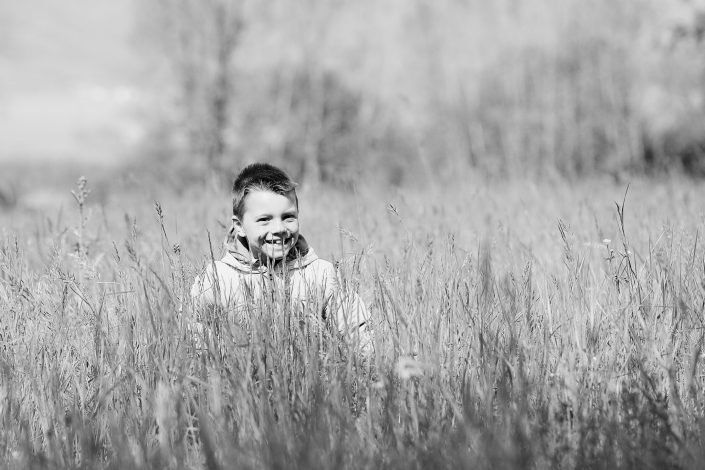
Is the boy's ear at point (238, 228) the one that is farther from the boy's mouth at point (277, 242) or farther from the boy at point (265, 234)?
the boy's mouth at point (277, 242)

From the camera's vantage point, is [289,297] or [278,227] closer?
[289,297]

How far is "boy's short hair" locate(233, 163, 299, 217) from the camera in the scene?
257 centimetres

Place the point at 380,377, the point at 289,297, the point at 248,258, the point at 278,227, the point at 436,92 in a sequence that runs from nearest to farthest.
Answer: the point at 380,377, the point at 289,297, the point at 278,227, the point at 248,258, the point at 436,92

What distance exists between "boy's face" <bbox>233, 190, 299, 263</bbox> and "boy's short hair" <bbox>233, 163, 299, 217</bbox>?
0.02 metres

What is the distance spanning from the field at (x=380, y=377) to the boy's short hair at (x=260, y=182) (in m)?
0.40

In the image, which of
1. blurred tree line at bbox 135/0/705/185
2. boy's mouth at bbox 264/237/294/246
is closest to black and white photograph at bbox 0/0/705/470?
boy's mouth at bbox 264/237/294/246

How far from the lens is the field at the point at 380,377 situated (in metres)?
1.41

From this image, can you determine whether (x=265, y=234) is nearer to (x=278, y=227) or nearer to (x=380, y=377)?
(x=278, y=227)

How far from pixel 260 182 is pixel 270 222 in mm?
186

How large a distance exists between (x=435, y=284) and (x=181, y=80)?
1930 centimetres

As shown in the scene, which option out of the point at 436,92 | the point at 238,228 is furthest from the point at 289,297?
the point at 436,92

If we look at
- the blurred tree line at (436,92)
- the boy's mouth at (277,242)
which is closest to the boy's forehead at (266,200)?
the boy's mouth at (277,242)

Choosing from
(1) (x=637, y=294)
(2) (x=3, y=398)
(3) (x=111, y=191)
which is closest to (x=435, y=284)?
(1) (x=637, y=294)

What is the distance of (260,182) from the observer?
2586mm
